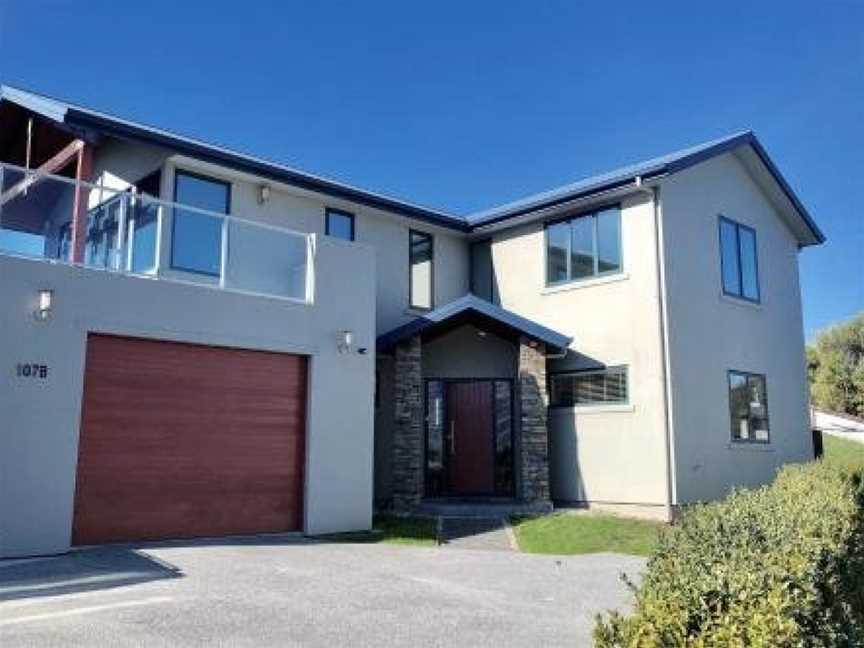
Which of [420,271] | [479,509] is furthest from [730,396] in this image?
[420,271]

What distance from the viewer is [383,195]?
698 inches

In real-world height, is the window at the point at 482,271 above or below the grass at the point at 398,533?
above

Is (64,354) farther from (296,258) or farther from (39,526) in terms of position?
→ (296,258)

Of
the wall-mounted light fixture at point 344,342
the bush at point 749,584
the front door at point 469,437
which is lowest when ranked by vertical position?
the bush at point 749,584

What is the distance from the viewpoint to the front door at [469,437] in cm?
1738

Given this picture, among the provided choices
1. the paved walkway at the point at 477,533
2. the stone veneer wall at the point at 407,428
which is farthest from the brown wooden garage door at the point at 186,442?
the stone veneer wall at the point at 407,428

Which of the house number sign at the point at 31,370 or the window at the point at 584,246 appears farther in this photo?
the window at the point at 584,246

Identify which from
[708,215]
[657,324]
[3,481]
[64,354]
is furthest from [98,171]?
[708,215]

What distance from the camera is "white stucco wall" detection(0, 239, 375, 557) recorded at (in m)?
9.98

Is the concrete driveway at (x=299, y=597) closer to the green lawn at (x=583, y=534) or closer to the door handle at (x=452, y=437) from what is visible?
the green lawn at (x=583, y=534)

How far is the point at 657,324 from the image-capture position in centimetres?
1564

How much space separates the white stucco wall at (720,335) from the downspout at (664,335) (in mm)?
121

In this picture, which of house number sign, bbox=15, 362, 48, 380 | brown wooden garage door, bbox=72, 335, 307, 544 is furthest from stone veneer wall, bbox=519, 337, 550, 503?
house number sign, bbox=15, 362, 48, 380

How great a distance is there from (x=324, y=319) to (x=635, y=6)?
8.68 m
